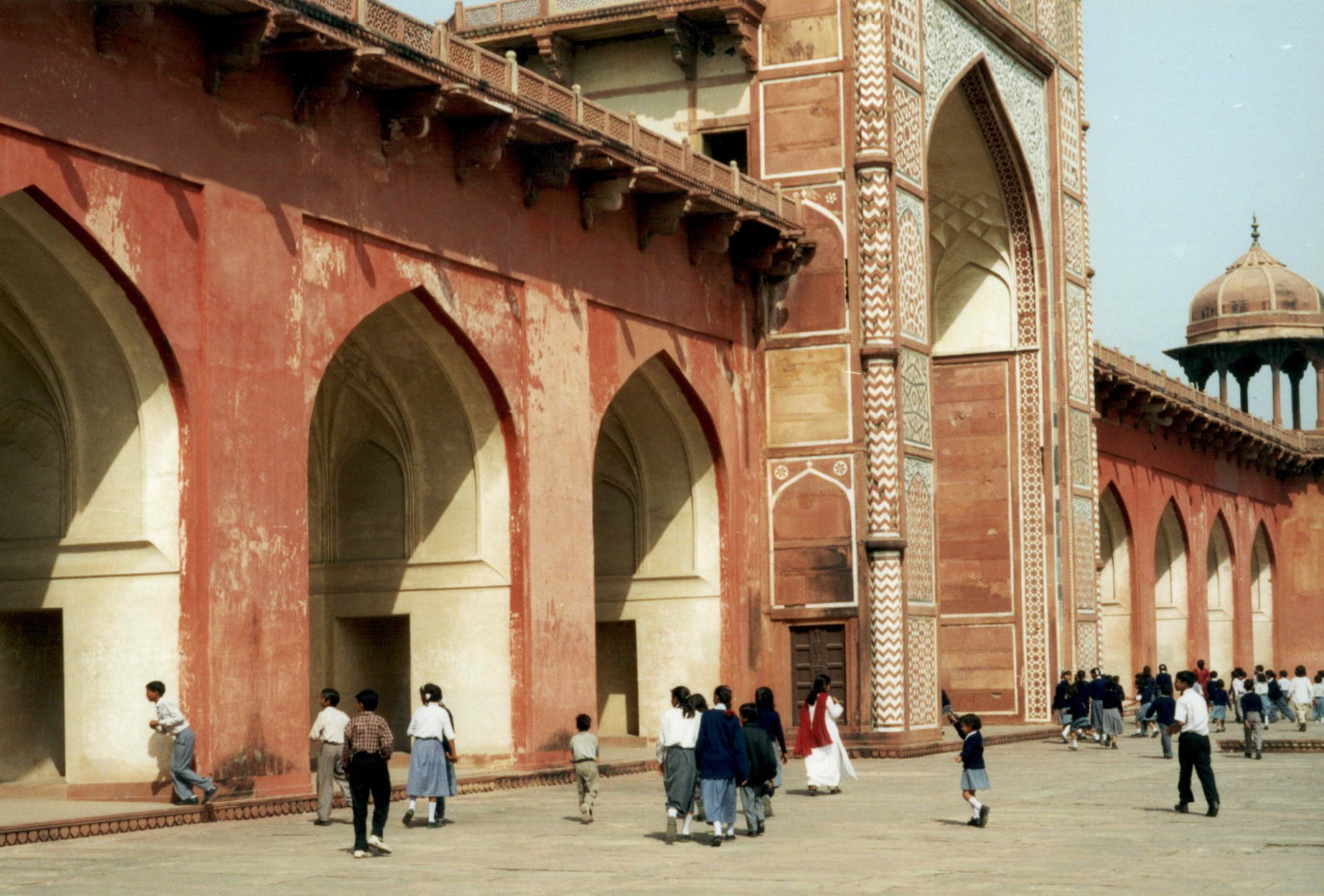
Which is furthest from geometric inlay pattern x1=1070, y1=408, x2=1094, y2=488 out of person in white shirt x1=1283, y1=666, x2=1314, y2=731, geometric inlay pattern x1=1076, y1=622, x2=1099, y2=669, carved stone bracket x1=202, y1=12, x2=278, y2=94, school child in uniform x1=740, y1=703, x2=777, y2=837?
carved stone bracket x1=202, y1=12, x2=278, y2=94

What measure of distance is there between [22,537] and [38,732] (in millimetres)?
1592

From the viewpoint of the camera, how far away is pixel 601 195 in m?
→ 18.6

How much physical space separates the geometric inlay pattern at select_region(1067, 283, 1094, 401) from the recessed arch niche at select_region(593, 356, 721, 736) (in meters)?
8.05

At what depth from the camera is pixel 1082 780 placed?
1702 centimetres

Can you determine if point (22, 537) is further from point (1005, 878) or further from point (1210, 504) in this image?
point (1210, 504)

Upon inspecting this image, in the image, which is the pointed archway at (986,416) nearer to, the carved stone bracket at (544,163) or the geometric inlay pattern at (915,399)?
the geometric inlay pattern at (915,399)

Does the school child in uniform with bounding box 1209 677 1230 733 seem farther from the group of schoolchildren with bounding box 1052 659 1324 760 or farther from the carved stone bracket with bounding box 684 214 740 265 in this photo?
the carved stone bracket with bounding box 684 214 740 265

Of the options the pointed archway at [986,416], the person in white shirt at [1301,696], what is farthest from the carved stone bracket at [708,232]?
the person in white shirt at [1301,696]

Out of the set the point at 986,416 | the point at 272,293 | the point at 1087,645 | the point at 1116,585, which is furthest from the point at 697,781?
the point at 1116,585

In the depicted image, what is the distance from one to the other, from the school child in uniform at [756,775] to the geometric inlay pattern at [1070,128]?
55.8 ft

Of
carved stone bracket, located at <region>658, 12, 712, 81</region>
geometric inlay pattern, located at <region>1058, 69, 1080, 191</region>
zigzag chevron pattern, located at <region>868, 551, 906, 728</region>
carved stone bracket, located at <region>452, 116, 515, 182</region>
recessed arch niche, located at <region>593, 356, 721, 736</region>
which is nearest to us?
carved stone bracket, located at <region>452, 116, 515, 182</region>

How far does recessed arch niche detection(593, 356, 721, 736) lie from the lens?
20875 millimetres

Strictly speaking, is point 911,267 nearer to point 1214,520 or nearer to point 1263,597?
point 1214,520

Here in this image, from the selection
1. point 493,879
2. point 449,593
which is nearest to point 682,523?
point 449,593
